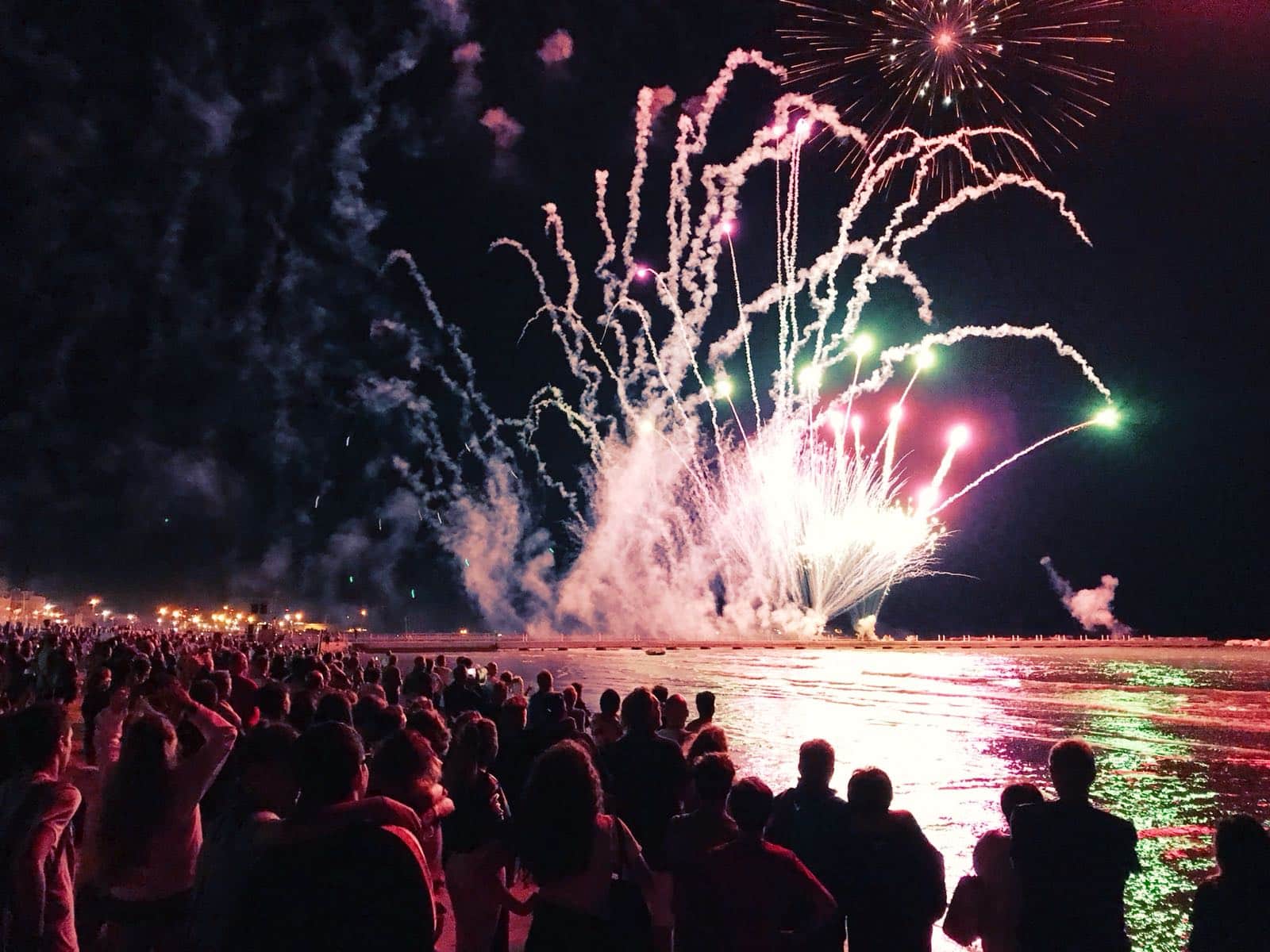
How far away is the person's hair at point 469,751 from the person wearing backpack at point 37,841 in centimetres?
165

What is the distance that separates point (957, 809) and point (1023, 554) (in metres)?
153


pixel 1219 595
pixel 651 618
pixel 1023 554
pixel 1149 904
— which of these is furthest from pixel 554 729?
pixel 1023 554

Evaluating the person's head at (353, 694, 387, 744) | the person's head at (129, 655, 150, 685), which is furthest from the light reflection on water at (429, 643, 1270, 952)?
the person's head at (129, 655, 150, 685)

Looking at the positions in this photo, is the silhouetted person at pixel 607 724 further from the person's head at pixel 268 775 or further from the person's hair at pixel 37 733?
the person's hair at pixel 37 733

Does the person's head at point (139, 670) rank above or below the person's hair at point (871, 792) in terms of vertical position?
below

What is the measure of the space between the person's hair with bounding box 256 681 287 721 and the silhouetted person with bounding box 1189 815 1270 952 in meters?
5.55

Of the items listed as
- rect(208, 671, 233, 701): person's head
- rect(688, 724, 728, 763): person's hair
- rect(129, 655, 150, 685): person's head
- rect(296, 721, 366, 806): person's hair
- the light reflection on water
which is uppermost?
rect(296, 721, 366, 806): person's hair

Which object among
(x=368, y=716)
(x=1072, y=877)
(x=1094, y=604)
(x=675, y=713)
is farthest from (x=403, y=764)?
(x=1094, y=604)

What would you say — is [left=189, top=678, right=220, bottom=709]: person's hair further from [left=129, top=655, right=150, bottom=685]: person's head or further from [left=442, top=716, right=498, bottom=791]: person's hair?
[left=442, top=716, right=498, bottom=791]: person's hair

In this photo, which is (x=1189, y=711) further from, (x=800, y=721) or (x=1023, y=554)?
(x=1023, y=554)

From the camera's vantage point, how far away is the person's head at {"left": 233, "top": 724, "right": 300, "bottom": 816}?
3.31 metres

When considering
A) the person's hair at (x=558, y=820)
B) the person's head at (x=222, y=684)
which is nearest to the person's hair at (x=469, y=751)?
the person's hair at (x=558, y=820)

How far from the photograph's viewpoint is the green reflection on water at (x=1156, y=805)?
275 inches

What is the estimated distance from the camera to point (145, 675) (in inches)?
369
